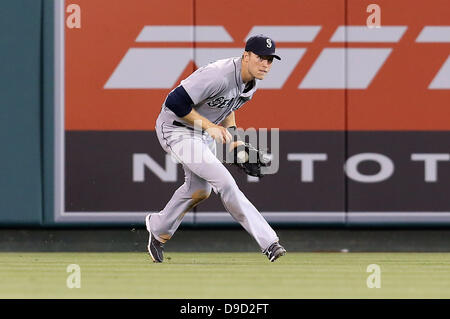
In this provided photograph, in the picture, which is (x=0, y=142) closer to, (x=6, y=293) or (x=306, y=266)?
(x=306, y=266)

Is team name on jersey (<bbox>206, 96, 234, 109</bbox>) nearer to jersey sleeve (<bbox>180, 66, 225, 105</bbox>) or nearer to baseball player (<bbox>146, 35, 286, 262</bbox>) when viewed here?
baseball player (<bbox>146, 35, 286, 262</bbox>)

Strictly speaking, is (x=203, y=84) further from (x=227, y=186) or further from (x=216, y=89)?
(x=227, y=186)

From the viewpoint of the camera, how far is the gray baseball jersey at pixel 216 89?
30.0 ft

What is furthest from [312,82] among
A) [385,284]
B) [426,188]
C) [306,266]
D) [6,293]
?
[6,293]

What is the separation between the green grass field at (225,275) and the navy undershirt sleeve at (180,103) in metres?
1.17

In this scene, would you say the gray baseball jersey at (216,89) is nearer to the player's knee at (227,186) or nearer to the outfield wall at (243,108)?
the player's knee at (227,186)

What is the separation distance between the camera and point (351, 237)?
11.5 metres

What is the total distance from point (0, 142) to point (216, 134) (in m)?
3.02

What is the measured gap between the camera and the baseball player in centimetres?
912

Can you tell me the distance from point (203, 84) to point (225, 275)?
4.72ft

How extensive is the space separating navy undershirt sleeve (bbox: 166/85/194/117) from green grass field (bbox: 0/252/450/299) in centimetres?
117

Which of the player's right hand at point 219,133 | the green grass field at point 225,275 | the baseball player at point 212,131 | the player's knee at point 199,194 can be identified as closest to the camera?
the green grass field at point 225,275

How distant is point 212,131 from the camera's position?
899cm

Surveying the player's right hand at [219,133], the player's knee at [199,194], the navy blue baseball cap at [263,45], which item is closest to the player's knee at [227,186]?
the player's right hand at [219,133]
